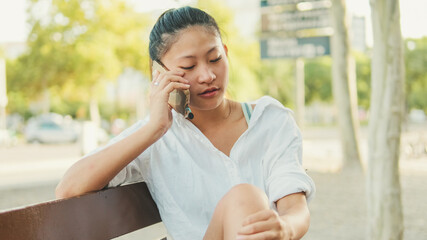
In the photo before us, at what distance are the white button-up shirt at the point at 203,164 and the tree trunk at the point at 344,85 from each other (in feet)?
29.4

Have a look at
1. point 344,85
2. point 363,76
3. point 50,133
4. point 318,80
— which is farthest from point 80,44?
point 363,76

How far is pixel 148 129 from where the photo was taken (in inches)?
84.7

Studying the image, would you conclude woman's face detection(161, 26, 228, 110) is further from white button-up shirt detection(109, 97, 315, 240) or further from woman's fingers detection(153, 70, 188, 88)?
white button-up shirt detection(109, 97, 315, 240)

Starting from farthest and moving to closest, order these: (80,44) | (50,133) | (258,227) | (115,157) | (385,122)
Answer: (50,133) → (80,44) → (385,122) → (115,157) → (258,227)

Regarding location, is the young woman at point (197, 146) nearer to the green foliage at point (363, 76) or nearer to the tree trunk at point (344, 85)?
the tree trunk at point (344, 85)

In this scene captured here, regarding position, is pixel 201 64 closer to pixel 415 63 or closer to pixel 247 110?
pixel 247 110

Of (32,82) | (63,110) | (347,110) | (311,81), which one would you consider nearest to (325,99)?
(311,81)

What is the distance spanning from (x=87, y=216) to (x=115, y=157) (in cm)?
26

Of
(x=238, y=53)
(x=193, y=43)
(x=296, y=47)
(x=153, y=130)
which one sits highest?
(x=238, y=53)

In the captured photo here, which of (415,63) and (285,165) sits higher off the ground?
(415,63)

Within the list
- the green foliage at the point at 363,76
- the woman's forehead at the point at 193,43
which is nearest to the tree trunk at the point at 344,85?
the woman's forehead at the point at 193,43

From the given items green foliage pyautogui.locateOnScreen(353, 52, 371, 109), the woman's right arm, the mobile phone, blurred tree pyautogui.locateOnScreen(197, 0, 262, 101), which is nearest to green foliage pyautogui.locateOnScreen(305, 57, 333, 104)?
green foliage pyautogui.locateOnScreen(353, 52, 371, 109)

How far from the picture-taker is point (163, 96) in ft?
7.33

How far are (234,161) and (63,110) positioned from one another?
185 ft
